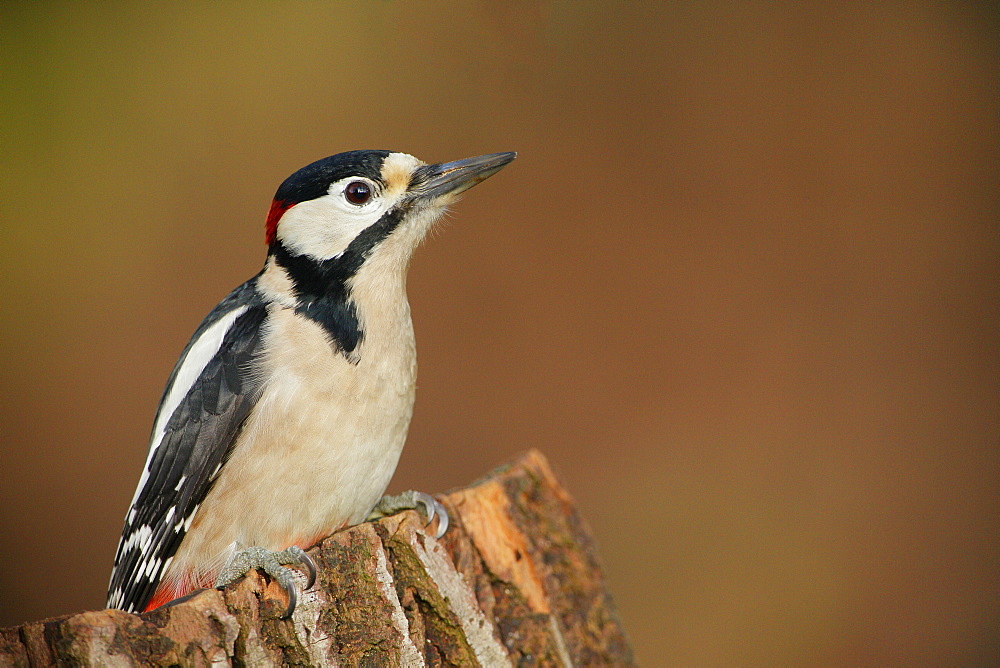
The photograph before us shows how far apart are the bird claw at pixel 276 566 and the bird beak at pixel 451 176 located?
95cm

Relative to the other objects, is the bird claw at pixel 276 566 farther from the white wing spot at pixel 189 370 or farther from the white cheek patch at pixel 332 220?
the white cheek patch at pixel 332 220

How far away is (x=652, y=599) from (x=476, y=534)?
2713mm

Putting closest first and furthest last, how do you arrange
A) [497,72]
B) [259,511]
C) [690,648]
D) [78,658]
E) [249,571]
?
1. [78,658]
2. [249,571]
3. [259,511]
4. [690,648]
5. [497,72]

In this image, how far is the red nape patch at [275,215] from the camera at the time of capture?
6.95 ft

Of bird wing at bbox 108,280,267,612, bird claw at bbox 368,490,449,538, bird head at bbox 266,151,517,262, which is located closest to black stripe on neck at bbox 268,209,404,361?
bird head at bbox 266,151,517,262

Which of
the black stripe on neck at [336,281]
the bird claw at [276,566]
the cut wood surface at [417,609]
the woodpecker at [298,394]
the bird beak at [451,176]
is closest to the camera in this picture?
the cut wood surface at [417,609]

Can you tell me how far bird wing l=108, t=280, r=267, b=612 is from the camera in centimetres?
192

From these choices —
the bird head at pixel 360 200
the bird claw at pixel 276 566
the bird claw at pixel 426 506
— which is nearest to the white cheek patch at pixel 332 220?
the bird head at pixel 360 200

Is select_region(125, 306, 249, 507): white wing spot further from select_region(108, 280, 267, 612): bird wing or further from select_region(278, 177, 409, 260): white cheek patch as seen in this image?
select_region(278, 177, 409, 260): white cheek patch

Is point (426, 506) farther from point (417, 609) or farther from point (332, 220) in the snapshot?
point (332, 220)

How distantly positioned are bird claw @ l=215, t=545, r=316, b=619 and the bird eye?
87 cm

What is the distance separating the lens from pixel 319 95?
477 centimetres

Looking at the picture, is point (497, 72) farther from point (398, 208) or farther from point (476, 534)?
point (476, 534)

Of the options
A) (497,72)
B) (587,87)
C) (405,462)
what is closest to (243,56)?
(497,72)
